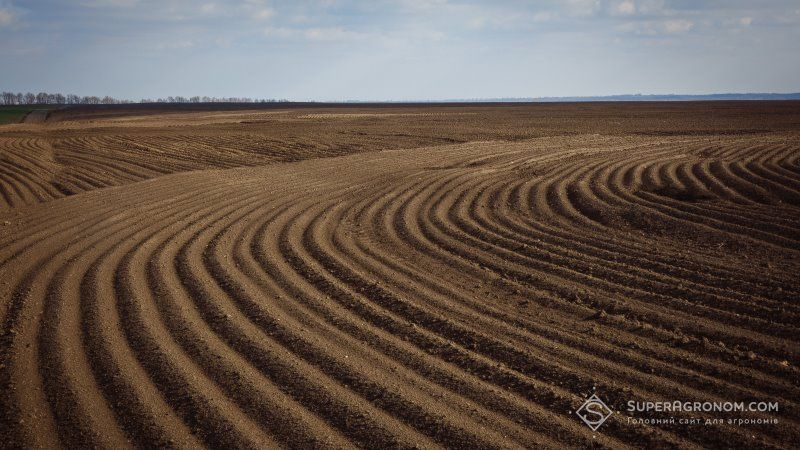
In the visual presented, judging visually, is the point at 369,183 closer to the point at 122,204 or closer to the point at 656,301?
the point at 122,204

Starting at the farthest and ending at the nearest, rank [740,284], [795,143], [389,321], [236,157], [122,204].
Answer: [236,157], [795,143], [122,204], [740,284], [389,321]

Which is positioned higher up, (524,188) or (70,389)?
(524,188)

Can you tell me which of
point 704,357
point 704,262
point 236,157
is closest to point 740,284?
point 704,262

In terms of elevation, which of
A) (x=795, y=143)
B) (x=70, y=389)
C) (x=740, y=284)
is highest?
(x=795, y=143)

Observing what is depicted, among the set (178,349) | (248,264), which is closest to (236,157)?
(248,264)

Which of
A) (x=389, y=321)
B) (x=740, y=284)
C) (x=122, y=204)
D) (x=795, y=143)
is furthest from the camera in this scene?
(x=795, y=143)

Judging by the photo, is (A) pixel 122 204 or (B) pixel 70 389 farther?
(A) pixel 122 204

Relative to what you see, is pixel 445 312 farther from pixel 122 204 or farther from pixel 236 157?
pixel 236 157
